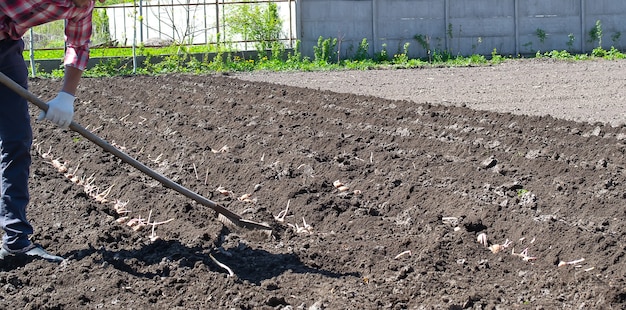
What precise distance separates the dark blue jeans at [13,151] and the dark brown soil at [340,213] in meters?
0.25

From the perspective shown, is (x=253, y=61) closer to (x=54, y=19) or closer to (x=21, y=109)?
(x=21, y=109)

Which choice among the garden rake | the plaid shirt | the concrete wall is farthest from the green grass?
the plaid shirt

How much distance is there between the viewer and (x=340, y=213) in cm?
565

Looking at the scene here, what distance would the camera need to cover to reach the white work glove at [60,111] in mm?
4707

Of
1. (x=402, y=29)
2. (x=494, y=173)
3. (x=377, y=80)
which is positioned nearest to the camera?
(x=494, y=173)

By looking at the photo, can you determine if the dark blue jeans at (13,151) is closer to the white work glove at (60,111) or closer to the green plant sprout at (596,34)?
the white work glove at (60,111)

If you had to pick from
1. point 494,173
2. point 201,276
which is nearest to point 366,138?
point 494,173

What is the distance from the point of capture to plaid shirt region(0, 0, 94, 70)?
453 centimetres

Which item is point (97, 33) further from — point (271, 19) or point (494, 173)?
point (494, 173)

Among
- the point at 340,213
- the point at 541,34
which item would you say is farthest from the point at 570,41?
the point at 340,213

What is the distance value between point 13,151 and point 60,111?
437mm

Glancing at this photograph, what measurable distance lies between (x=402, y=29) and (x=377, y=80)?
236 inches

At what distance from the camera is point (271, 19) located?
21.1 metres

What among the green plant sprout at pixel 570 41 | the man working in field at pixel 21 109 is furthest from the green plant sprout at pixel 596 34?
the man working in field at pixel 21 109
